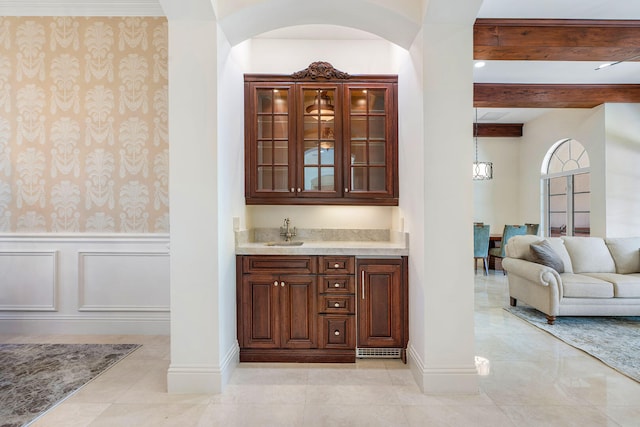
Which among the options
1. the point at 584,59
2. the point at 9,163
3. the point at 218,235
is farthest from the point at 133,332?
the point at 584,59

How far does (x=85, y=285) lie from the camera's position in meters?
3.40

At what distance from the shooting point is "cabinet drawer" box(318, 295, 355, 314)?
110 inches

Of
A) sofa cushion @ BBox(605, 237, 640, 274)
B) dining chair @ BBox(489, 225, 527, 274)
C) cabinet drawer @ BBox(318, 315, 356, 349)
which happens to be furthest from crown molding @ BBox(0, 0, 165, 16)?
dining chair @ BBox(489, 225, 527, 274)

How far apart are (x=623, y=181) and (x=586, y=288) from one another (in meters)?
2.88

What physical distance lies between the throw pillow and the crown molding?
190 inches

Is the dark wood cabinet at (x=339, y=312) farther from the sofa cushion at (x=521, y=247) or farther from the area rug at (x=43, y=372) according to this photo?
the sofa cushion at (x=521, y=247)

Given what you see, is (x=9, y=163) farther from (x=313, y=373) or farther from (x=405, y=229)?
(x=405, y=229)

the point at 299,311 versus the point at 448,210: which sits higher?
the point at 448,210

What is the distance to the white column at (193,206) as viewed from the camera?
2.33 m

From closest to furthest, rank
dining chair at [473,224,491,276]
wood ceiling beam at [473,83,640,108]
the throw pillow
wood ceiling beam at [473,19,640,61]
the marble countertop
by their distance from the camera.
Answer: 1. the marble countertop
2. wood ceiling beam at [473,19,640,61]
3. the throw pillow
4. wood ceiling beam at [473,83,640,108]
5. dining chair at [473,224,491,276]

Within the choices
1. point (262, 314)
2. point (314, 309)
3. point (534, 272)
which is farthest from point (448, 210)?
point (534, 272)

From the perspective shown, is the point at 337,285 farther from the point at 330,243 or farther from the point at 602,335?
the point at 602,335

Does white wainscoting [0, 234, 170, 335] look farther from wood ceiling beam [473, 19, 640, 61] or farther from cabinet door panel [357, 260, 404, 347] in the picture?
wood ceiling beam [473, 19, 640, 61]

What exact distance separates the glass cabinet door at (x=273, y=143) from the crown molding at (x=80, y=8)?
1442 millimetres
